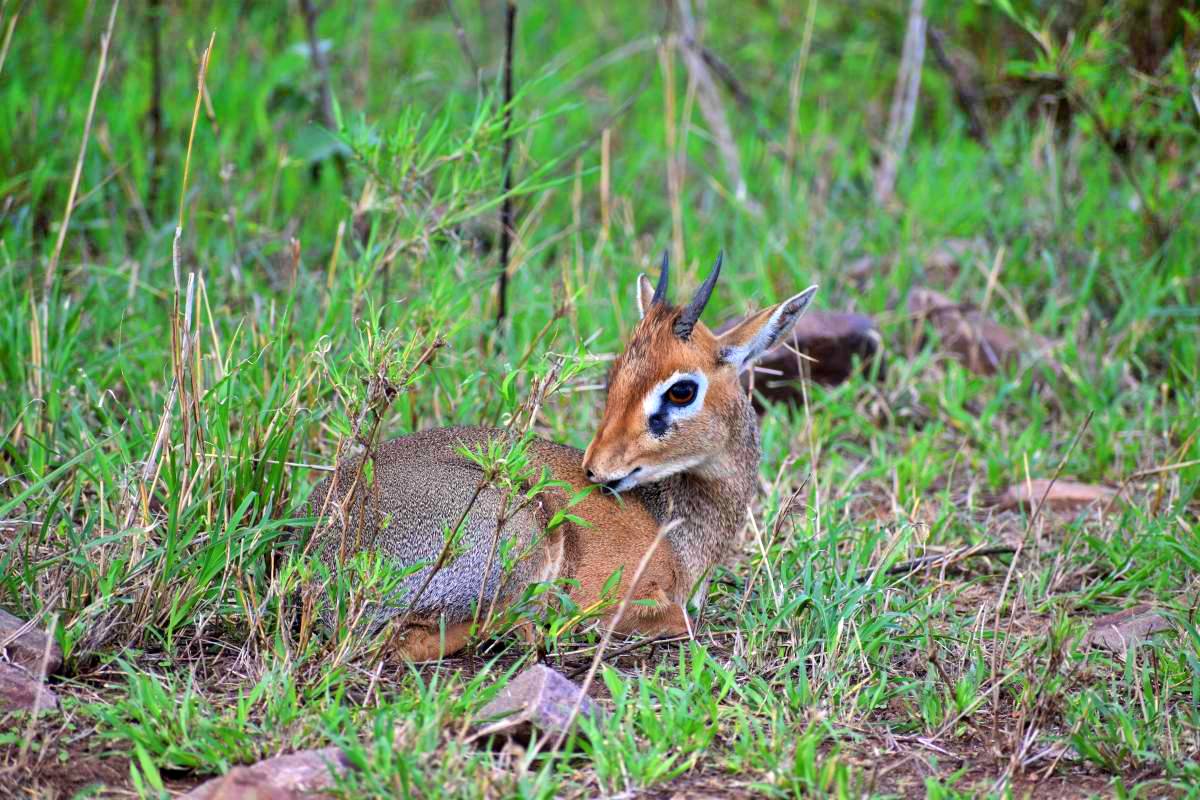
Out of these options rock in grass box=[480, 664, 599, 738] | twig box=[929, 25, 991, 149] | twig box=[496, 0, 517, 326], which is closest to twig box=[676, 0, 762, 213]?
twig box=[929, 25, 991, 149]

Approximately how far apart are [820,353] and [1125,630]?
208cm

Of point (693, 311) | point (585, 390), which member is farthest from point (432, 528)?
point (585, 390)

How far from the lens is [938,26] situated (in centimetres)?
853

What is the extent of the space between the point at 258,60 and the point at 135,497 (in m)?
4.81

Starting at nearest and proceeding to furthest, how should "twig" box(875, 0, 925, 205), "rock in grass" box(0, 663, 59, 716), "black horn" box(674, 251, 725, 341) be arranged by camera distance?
"rock in grass" box(0, 663, 59, 716) < "black horn" box(674, 251, 725, 341) < "twig" box(875, 0, 925, 205)

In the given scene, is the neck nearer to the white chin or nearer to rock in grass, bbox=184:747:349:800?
the white chin

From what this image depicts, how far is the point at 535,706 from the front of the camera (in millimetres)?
3154

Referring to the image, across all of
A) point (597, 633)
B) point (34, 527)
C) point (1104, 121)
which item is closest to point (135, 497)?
point (34, 527)

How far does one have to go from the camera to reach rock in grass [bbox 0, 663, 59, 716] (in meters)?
3.11

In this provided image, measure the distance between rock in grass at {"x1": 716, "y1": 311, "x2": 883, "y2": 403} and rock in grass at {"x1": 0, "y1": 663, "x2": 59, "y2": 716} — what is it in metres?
3.27

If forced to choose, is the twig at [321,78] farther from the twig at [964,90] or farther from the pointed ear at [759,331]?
the twig at [964,90]

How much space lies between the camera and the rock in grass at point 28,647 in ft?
10.7

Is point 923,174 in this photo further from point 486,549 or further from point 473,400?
point 486,549

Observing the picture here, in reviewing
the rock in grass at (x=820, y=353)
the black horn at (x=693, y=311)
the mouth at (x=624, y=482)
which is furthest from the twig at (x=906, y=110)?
the mouth at (x=624, y=482)
